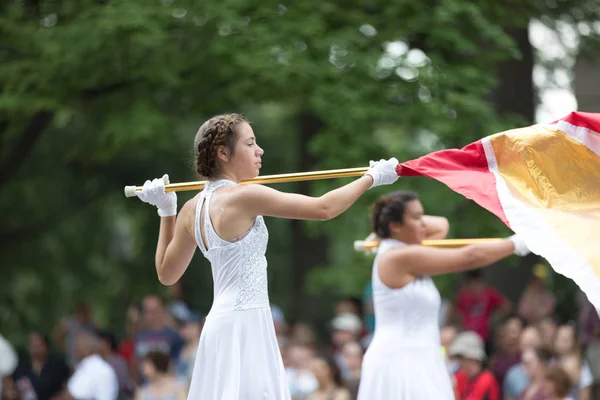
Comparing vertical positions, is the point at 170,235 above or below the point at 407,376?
above

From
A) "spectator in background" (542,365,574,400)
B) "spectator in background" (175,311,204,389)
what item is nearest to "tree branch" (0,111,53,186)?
"spectator in background" (175,311,204,389)

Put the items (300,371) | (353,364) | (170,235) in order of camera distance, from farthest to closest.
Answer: (300,371), (353,364), (170,235)

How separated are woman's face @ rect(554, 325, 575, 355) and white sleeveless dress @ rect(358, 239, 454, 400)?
119 inches

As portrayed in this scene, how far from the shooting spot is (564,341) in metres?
10.6

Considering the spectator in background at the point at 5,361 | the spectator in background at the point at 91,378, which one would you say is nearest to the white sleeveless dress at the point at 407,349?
the spectator in background at the point at 91,378

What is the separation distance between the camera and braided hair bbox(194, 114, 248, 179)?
20.1ft

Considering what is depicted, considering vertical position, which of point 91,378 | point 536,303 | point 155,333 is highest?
point 536,303

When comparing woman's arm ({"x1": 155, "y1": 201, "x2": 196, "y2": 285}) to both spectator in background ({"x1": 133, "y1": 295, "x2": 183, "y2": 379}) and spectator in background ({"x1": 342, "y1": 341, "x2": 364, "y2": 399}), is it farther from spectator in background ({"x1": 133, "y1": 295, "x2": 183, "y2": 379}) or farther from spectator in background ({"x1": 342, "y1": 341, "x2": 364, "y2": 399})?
spectator in background ({"x1": 133, "y1": 295, "x2": 183, "y2": 379})

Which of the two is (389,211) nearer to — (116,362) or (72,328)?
(116,362)

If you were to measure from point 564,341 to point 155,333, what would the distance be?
485 centimetres

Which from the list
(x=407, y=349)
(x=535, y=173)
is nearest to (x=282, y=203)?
(x=535, y=173)

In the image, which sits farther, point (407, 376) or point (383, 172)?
point (407, 376)

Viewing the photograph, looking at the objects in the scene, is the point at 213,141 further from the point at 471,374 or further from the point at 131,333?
the point at 131,333

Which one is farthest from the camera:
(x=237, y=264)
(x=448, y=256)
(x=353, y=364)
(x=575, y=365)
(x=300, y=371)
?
(x=300, y=371)
